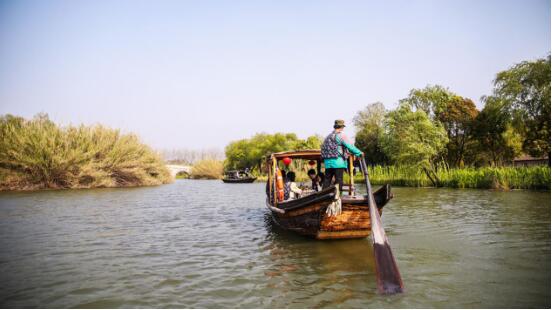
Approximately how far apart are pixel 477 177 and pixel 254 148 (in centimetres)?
4705

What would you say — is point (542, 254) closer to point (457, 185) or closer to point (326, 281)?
point (326, 281)

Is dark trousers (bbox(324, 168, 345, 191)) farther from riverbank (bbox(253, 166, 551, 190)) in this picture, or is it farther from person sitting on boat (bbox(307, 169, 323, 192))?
riverbank (bbox(253, 166, 551, 190))

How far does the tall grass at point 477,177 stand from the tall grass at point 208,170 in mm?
34778

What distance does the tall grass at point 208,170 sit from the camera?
197 ft

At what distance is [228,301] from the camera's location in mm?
4629

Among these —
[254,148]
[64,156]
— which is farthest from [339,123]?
[254,148]

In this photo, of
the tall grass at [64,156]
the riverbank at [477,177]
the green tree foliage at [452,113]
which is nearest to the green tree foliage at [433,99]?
the green tree foliage at [452,113]

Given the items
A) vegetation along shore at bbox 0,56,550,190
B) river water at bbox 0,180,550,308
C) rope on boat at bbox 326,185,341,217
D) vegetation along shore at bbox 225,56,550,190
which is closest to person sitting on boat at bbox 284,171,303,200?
river water at bbox 0,180,550,308

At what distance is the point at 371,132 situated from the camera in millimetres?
45469

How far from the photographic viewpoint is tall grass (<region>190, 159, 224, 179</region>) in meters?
59.9

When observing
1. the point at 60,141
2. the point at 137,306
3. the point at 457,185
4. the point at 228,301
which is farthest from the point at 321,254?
the point at 60,141

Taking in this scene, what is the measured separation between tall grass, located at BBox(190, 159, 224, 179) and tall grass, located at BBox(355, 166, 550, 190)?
34778mm

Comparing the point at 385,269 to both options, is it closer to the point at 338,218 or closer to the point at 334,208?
the point at 334,208

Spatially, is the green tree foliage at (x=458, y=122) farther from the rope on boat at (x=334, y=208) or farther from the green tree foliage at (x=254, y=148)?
the rope on boat at (x=334, y=208)
